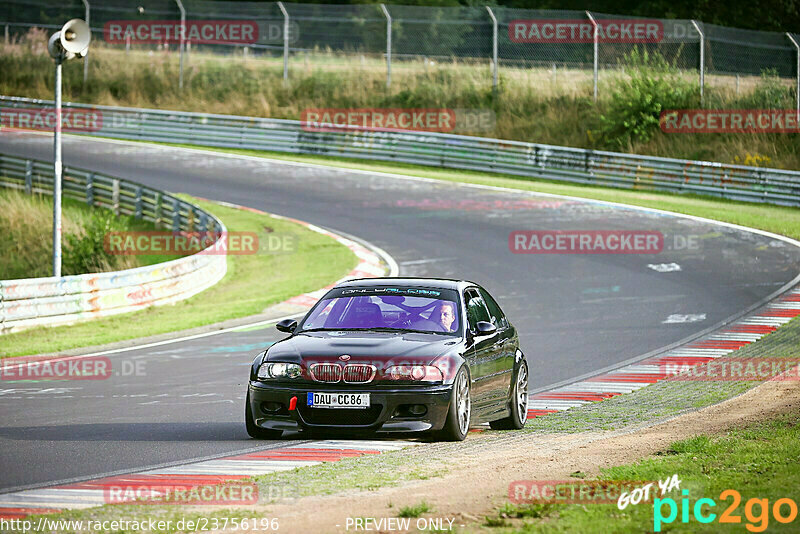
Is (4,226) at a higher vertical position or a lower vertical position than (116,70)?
lower

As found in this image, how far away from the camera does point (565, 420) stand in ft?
36.8

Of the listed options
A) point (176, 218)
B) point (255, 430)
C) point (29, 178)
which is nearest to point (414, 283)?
point (255, 430)

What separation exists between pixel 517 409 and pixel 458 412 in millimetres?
1649

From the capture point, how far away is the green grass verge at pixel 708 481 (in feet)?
20.2

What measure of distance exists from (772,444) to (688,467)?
1.12 metres

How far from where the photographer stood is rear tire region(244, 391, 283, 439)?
31.5 ft

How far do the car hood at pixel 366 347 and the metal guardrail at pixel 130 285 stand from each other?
8791mm

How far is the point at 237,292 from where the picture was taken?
73.3 ft

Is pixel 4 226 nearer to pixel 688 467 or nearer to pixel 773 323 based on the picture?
pixel 773 323

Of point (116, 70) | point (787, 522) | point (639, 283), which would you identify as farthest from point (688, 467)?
point (116, 70)
